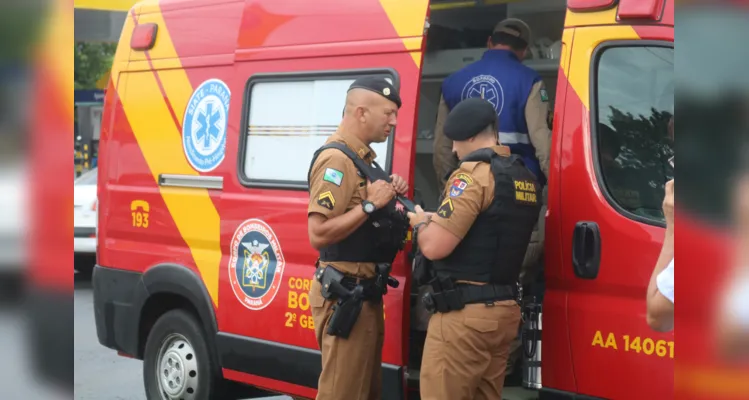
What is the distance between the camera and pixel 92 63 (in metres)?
26.8

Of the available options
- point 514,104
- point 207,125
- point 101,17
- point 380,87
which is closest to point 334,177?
point 380,87

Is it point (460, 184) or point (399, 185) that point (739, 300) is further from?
point (399, 185)

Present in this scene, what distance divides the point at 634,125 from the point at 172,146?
2.59 metres

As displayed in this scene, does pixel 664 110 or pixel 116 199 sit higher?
pixel 664 110

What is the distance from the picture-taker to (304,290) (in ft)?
14.1

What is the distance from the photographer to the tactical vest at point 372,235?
3.73 metres

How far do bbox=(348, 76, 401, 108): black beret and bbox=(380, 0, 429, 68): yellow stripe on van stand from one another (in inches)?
10.2

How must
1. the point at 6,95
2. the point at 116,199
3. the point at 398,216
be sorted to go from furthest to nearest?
the point at 116,199 < the point at 398,216 < the point at 6,95

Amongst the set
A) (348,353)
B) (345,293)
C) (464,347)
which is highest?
(345,293)

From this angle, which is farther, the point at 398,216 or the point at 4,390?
the point at 398,216

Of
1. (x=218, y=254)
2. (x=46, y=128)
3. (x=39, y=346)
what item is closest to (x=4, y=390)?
(x=39, y=346)

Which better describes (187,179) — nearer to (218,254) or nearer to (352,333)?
(218,254)

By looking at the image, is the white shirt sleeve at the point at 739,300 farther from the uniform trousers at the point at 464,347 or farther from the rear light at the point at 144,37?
the rear light at the point at 144,37

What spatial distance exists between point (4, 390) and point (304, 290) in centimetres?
341
